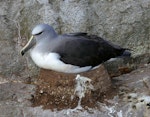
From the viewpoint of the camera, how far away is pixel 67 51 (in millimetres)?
A: 4344

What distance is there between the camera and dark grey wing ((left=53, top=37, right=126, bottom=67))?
4.34m

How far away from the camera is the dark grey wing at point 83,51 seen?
434cm

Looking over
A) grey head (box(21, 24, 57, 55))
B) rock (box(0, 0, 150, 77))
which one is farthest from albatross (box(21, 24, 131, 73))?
rock (box(0, 0, 150, 77))

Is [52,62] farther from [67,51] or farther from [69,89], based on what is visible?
[69,89]

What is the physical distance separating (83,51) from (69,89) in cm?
38

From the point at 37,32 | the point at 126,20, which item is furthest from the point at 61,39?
the point at 126,20

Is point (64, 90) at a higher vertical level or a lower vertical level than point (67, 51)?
lower

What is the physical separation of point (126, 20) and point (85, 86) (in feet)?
4.02

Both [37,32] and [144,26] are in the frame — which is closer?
[37,32]

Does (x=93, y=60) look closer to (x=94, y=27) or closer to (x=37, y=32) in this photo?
(x=37, y=32)

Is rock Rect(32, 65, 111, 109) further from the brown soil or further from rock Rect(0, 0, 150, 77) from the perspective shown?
rock Rect(0, 0, 150, 77)

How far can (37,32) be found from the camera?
14.6 feet

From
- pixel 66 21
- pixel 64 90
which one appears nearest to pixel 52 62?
pixel 64 90

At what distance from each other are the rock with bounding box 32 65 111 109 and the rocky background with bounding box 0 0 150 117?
0.83 m
